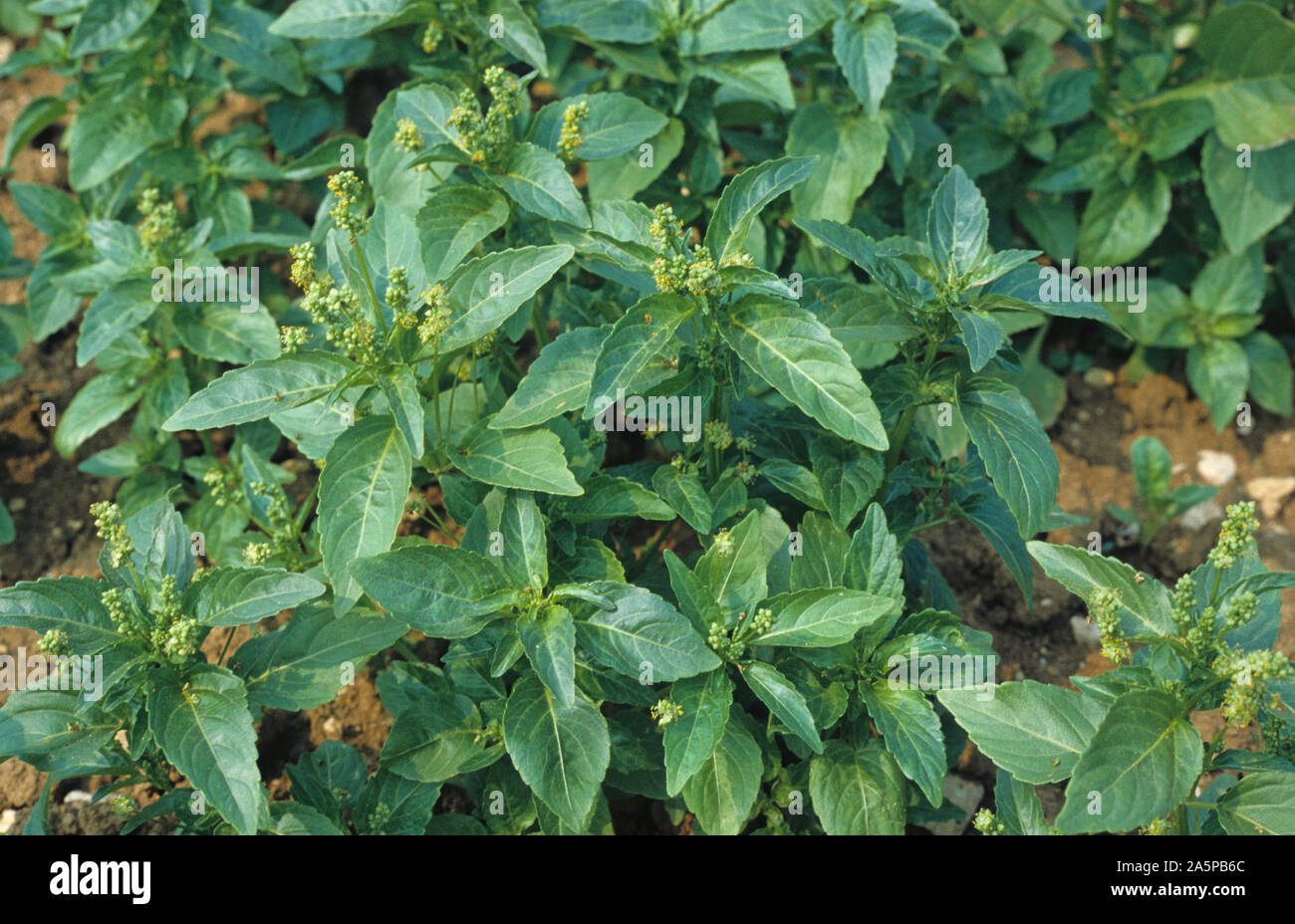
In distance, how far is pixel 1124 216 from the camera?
5340mm

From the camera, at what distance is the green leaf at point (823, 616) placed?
3174mm

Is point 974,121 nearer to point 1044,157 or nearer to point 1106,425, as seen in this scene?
point 1044,157

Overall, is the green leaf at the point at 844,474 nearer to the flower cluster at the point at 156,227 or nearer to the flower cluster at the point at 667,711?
the flower cluster at the point at 667,711

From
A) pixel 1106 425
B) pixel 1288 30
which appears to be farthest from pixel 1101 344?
pixel 1288 30

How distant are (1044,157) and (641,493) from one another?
9.42ft

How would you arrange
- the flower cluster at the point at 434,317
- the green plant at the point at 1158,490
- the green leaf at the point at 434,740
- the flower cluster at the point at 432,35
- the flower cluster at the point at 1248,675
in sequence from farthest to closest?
1. the green plant at the point at 1158,490
2. the flower cluster at the point at 432,35
3. the green leaf at the point at 434,740
4. the flower cluster at the point at 434,317
5. the flower cluster at the point at 1248,675

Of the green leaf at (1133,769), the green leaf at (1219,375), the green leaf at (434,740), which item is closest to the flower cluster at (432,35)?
the green leaf at (434,740)

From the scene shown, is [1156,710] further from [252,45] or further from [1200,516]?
[252,45]

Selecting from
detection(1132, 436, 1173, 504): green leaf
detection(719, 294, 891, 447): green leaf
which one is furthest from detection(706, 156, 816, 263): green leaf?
detection(1132, 436, 1173, 504): green leaf

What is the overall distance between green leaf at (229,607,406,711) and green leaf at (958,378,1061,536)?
172cm

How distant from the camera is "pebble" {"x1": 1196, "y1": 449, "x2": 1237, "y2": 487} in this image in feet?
17.5

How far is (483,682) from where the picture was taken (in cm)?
361

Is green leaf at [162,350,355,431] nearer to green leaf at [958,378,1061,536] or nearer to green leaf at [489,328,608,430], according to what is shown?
green leaf at [489,328,608,430]

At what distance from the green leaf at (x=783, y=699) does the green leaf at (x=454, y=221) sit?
1503mm
